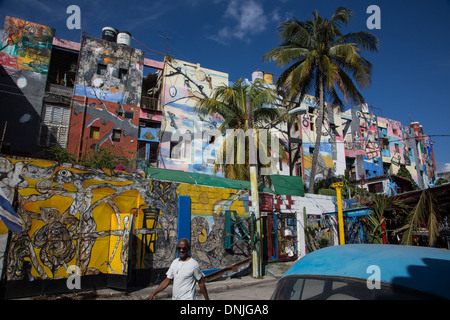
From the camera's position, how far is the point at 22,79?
18.8 m

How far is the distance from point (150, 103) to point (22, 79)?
27.0 feet

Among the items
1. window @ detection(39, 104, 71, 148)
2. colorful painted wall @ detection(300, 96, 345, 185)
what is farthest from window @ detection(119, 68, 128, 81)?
colorful painted wall @ detection(300, 96, 345, 185)

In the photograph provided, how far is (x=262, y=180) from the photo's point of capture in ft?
55.3

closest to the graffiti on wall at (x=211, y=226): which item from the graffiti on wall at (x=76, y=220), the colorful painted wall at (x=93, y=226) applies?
the colorful painted wall at (x=93, y=226)

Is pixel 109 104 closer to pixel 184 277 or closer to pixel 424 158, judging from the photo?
pixel 184 277

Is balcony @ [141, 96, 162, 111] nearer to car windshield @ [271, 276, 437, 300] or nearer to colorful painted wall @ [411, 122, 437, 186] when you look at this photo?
car windshield @ [271, 276, 437, 300]

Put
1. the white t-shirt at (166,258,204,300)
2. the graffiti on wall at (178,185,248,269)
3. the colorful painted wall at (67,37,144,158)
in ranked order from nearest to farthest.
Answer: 1. the white t-shirt at (166,258,204,300)
2. the graffiti on wall at (178,185,248,269)
3. the colorful painted wall at (67,37,144,158)

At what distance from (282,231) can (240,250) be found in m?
2.95

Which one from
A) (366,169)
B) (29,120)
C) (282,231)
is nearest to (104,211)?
(282,231)

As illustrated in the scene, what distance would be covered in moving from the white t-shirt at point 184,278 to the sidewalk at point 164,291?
4409 mm

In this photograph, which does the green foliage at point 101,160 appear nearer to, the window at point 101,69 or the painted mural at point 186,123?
the painted mural at point 186,123

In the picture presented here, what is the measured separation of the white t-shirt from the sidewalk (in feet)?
14.5

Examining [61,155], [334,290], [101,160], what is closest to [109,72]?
[61,155]

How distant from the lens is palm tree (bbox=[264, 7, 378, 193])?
57.3 feet
